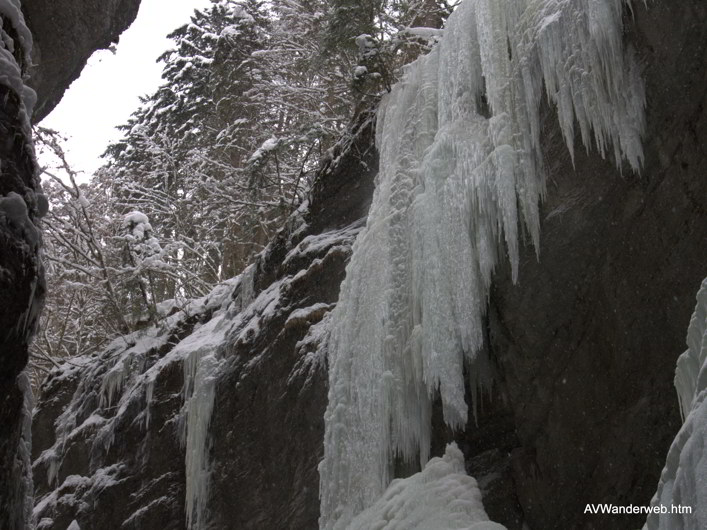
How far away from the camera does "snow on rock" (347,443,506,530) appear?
149 inches

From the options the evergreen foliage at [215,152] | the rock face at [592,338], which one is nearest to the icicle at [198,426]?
the rock face at [592,338]

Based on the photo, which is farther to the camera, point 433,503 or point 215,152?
point 215,152

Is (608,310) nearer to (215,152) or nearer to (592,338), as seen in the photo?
(592,338)

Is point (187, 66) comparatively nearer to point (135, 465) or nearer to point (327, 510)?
point (135, 465)

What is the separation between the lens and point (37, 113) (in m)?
6.12

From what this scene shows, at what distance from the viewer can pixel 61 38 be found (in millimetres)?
5758

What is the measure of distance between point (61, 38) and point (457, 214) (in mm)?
3744

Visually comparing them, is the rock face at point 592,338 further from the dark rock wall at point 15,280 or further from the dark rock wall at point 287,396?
the dark rock wall at point 15,280

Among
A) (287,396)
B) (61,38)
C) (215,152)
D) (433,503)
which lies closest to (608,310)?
(433,503)

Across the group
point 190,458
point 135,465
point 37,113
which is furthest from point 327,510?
point 37,113

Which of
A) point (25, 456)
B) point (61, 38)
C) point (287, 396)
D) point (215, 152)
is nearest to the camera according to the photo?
point (25, 456)

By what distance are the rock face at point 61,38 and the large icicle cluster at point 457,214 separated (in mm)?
3054

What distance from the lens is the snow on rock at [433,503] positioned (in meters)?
3.79

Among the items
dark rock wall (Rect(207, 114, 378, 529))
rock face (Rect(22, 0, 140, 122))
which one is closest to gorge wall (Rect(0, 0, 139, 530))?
rock face (Rect(22, 0, 140, 122))
